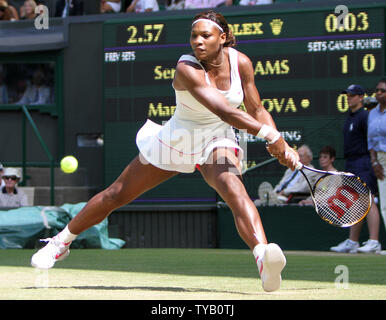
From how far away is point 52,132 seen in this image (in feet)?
42.4

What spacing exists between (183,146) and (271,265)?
109 centimetres

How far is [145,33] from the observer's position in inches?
439

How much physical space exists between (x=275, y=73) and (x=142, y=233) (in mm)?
2891

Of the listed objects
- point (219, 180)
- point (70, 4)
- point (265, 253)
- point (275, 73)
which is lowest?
point (265, 253)

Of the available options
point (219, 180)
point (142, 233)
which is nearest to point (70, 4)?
point (142, 233)

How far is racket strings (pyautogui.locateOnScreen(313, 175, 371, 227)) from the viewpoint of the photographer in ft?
16.5

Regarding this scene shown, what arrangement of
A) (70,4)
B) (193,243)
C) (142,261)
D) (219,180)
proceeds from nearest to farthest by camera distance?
1. (219,180)
2. (142,261)
3. (193,243)
4. (70,4)

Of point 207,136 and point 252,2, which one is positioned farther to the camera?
point 252,2

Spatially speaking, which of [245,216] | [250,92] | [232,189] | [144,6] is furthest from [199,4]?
[245,216]

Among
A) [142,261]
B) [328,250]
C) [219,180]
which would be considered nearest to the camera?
[219,180]

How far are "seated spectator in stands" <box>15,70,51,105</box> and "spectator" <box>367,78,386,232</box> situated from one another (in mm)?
5964

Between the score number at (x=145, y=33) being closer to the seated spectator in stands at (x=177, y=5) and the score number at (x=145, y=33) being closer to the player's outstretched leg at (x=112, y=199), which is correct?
the seated spectator in stands at (x=177, y=5)

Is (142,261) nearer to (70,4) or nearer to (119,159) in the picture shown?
(119,159)

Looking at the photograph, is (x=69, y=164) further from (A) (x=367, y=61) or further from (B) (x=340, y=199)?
(B) (x=340, y=199)
